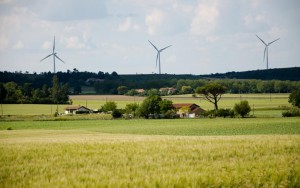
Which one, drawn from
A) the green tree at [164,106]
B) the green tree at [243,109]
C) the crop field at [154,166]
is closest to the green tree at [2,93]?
the green tree at [164,106]

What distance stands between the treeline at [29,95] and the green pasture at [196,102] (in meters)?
6.39

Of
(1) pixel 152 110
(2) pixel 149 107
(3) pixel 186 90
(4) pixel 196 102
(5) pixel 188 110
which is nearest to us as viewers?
(2) pixel 149 107

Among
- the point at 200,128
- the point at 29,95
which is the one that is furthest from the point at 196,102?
the point at 200,128

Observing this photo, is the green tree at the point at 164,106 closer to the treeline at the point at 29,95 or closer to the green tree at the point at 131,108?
the green tree at the point at 131,108

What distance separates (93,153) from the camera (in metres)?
19.6

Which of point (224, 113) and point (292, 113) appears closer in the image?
point (292, 113)

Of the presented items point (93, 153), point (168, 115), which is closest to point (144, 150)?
point (93, 153)

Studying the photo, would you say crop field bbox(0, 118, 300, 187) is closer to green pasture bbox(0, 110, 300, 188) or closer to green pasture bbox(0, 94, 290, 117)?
green pasture bbox(0, 110, 300, 188)

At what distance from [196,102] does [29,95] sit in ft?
214

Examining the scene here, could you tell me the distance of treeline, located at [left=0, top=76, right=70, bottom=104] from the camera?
156m

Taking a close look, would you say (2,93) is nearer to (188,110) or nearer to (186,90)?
(188,110)

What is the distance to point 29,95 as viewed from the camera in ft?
554

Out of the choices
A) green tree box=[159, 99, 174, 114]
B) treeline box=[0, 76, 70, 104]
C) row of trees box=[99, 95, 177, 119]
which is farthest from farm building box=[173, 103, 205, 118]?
treeline box=[0, 76, 70, 104]

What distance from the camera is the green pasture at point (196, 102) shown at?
11697cm
